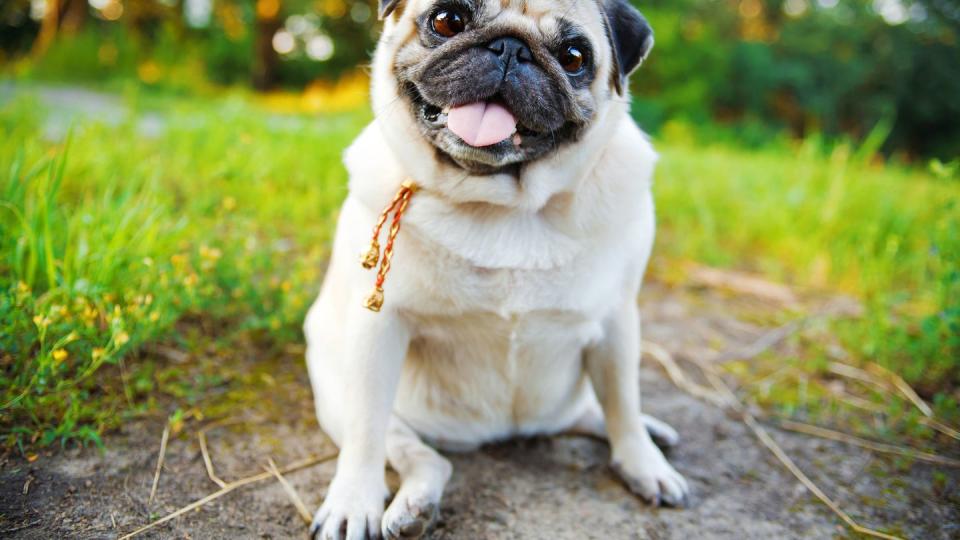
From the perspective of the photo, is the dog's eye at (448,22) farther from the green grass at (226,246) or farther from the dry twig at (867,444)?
the dry twig at (867,444)

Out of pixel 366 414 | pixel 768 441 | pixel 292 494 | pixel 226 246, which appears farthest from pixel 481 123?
pixel 768 441

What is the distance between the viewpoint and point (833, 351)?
10.4 ft

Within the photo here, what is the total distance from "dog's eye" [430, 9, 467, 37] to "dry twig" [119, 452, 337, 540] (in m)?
1.36

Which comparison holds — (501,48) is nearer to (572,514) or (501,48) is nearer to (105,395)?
(572,514)

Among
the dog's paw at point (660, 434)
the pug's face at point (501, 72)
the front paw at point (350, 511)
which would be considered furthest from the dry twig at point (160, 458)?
the dog's paw at point (660, 434)

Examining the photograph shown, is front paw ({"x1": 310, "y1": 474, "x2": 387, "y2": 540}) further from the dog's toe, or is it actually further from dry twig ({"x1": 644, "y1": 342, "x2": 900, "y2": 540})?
dry twig ({"x1": 644, "y1": 342, "x2": 900, "y2": 540})

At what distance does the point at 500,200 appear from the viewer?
191 cm

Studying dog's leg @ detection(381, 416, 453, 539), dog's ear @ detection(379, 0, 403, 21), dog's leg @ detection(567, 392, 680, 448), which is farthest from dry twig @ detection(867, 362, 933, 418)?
dog's ear @ detection(379, 0, 403, 21)

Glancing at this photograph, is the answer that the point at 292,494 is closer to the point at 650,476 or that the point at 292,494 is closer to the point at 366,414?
the point at 366,414

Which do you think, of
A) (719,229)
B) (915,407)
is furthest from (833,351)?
(719,229)

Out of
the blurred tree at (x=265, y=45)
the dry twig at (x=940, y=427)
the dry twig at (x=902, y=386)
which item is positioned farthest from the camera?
the blurred tree at (x=265, y=45)

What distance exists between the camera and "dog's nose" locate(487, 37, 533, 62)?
1777 mm

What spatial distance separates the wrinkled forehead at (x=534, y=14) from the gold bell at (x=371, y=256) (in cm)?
67

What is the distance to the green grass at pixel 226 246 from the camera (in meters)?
2.04
